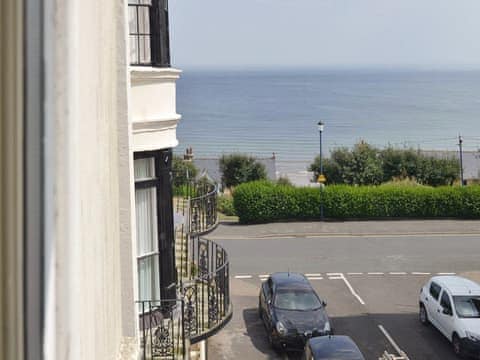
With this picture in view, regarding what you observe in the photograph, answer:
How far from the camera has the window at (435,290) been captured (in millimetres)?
16913

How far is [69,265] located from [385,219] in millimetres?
30357

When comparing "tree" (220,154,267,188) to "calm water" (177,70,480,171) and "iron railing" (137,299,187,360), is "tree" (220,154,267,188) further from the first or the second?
"iron railing" (137,299,187,360)

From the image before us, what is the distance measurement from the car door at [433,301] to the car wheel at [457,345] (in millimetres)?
963

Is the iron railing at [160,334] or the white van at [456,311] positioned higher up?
the iron railing at [160,334]

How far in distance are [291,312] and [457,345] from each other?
3.80 meters

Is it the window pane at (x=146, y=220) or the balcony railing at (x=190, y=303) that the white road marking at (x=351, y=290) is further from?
the window pane at (x=146, y=220)

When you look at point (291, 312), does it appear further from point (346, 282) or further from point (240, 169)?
point (240, 169)

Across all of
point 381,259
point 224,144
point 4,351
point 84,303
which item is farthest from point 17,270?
point 224,144

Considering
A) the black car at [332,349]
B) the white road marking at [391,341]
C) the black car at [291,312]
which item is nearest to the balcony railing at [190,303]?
the black car at [332,349]

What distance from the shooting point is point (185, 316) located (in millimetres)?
8336

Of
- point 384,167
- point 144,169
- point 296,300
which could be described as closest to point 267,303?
point 296,300

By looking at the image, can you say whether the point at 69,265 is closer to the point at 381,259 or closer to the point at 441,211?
the point at 381,259

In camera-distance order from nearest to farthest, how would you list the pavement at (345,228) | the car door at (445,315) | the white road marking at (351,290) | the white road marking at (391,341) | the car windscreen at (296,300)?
the white road marking at (391,341) < the car door at (445,315) < the car windscreen at (296,300) < the white road marking at (351,290) < the pavement at (345,228)

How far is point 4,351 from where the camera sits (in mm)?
1893
